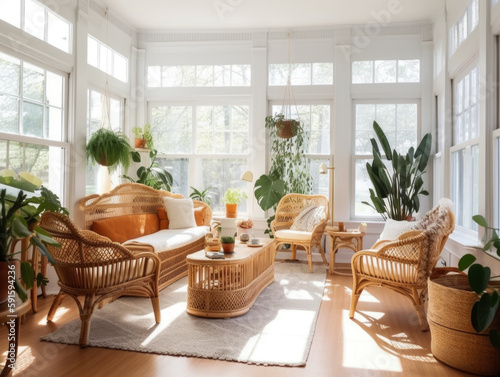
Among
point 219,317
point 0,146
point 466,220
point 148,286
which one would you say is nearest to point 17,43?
point 0,146

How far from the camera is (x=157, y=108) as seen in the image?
A: 7207 millimetres

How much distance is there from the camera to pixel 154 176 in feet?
21.7

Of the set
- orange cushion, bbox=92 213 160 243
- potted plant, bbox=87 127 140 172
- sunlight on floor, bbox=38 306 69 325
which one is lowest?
sunlight on floor, bbox=38 306 69 325

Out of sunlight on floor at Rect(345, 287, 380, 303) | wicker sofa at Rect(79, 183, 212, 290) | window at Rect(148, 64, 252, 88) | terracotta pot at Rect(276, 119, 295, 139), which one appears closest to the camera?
sunlight on floor at Rect(345, 287, 380, 303)

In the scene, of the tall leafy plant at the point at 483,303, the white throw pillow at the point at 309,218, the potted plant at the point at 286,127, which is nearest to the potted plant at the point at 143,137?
the potted plant at the point at 286,127

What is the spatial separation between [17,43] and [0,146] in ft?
3.29

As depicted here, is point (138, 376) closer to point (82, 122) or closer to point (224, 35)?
point (82, 122)

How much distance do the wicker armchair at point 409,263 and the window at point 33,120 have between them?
3.39 metres

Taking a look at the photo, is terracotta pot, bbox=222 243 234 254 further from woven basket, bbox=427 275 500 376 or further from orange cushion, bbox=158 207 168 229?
orange cushion, bbox=158 207 168 229

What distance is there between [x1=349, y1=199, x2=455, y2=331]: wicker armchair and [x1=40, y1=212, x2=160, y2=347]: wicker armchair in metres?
1.95

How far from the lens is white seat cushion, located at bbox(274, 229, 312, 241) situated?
18.7 ft

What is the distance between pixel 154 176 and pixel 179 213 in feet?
3.43

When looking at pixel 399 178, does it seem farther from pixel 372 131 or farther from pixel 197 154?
pixel 197 154

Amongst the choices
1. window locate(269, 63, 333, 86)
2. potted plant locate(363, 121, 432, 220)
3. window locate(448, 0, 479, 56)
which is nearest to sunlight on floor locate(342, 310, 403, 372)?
potted plant locate(363, 121, 432, 220)
